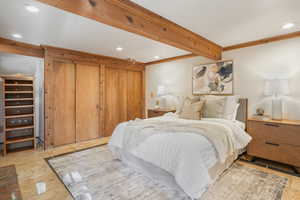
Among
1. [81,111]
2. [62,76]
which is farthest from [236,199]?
[62,76]

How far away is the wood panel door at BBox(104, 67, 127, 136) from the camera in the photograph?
457 centimetres

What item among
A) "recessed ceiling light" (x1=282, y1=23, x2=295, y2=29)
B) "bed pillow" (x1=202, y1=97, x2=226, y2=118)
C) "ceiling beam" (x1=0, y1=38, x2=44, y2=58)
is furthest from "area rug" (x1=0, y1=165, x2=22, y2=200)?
"recessed ceiling light" (x1=282, y1=23, x2=295, y2=29)

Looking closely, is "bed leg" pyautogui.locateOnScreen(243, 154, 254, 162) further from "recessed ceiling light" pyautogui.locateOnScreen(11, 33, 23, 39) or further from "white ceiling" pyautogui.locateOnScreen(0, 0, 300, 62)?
"recessed ceiling light" pyautogui.locateOnScreen(11, 33, 23, 39)

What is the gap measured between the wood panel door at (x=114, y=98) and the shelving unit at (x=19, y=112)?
177 cm

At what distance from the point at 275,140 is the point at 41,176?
382 centimetres

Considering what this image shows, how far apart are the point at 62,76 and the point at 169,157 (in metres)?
3.30

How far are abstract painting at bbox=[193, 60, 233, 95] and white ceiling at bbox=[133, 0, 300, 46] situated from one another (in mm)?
856

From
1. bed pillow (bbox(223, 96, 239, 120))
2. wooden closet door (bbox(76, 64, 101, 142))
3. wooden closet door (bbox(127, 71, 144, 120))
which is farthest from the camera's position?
wooden closet door (bbox(127, 71, 144, 120))

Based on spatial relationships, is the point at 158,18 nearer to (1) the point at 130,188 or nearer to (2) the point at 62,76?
(1) the point at 130,188

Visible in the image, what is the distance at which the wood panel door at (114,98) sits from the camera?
457cm

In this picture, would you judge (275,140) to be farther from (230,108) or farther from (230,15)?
(230,15)

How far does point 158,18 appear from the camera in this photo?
215 centimetres

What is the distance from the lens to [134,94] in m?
5.32

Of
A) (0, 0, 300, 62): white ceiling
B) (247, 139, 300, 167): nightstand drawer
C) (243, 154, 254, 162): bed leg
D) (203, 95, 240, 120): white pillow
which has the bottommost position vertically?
(243, 154, 254, 162): bed leg
